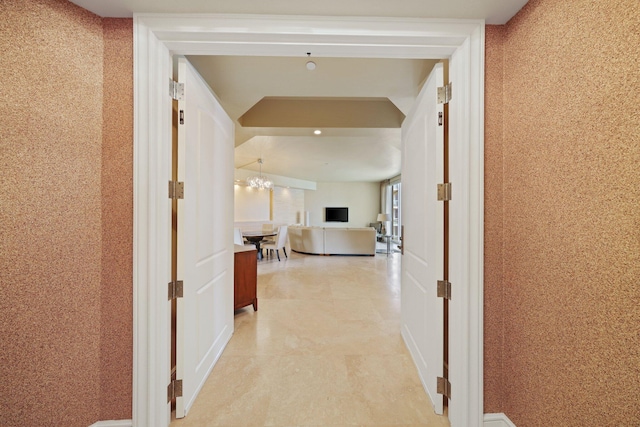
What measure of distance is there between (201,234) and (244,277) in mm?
1346

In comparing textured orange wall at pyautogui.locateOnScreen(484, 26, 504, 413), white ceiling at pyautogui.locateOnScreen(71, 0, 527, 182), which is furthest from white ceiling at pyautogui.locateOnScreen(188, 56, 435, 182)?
textured orange wall at pyautogui.locateOnScreen(484, 26, 504, 413)

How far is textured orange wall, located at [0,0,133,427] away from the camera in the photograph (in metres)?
1.01

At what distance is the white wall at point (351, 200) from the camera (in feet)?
36.5

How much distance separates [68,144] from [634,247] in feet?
7.49

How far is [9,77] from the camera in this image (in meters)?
0.99

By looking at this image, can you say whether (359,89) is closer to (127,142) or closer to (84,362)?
(127,142)

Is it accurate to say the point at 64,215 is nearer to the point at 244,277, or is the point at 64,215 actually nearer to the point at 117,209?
the point at 117,209

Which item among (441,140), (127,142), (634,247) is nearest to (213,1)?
(127,142)

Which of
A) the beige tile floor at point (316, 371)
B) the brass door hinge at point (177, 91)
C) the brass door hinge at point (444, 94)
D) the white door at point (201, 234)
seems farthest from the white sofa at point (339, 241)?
the brass door hinge at point (177, 91)

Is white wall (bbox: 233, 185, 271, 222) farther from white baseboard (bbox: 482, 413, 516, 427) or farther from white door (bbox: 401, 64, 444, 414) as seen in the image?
white baseboard (bbox: 482, 413, 516, 427)

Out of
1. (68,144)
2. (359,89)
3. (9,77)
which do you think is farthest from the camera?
(359,89)

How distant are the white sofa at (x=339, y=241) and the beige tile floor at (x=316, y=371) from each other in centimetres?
350

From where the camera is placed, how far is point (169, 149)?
1.28m

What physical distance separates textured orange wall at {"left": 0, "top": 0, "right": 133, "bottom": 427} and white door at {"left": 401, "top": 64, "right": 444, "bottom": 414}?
5.54 ft
